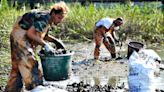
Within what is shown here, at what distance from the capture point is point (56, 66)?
9.18m

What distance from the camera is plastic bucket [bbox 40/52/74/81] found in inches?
352

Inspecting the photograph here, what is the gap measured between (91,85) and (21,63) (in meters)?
2.50

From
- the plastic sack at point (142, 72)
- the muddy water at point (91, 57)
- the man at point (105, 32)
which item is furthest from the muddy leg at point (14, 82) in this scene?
the man at point (105, 32)

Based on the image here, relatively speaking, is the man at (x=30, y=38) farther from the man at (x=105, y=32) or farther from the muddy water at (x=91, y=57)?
the man at (x=105, y=32)

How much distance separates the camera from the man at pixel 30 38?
26.4 feet

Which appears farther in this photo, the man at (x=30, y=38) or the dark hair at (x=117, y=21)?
the dark hair at (x=117, y=21)

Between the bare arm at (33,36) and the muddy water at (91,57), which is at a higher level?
the bare arm at (33,36)

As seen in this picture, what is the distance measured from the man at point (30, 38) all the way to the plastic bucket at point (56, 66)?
48cm

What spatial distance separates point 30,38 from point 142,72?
1.83 meters

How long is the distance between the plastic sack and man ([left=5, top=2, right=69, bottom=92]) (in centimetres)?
134

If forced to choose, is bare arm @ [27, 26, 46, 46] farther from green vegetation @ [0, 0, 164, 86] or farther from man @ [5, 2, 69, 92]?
green vegetation @ [0, 0, 164, 86]

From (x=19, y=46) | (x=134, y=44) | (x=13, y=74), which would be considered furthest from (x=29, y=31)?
(x=134, y=44)

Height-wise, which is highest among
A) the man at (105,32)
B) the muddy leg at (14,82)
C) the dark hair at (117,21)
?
the dark hair at (117,21)

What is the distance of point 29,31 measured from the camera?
8070 millimetres
